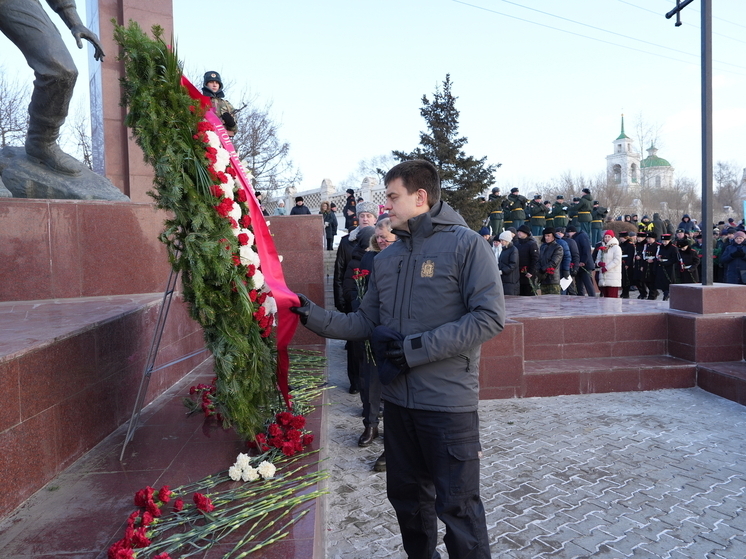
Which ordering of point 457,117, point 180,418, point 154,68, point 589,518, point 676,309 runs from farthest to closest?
point 457,117 < point 676,309 < point 180,418 < point 589,518 < point 154,68

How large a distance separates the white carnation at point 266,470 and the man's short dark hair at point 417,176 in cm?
158

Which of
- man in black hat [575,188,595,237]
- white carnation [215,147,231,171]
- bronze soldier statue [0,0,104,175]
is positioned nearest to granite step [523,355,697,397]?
white carnation [215,147,231,171]

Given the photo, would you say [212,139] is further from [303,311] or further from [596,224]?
[596,224]

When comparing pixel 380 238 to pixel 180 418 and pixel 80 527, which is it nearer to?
pixel 180 418

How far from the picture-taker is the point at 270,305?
3.18 metres

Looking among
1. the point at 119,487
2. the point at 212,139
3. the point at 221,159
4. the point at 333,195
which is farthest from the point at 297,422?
the point at 333,195

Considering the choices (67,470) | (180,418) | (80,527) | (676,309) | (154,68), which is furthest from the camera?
(676,309)

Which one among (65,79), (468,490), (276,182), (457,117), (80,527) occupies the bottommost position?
(80,527)

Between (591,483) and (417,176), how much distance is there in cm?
264

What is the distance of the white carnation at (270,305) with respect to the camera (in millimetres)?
3166

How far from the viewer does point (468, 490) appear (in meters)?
2.28

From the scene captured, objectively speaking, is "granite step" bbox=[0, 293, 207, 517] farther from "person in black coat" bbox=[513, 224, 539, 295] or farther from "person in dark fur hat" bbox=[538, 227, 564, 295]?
"person in dark fur hat" bbox=[538, 227, 564, 295]

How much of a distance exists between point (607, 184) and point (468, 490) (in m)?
56.7

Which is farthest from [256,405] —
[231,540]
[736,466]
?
[736,466]
